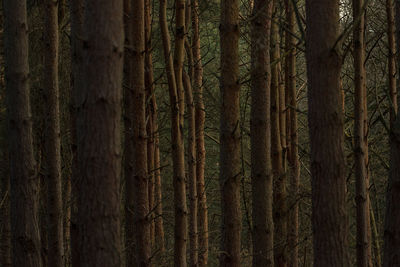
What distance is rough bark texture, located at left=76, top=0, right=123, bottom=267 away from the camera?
3086 millimetres

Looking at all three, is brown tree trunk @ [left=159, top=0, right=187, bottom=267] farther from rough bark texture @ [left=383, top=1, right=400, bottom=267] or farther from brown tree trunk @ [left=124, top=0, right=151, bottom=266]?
rough bark texture @ [left=383, top=1, right=400, bottom=267]

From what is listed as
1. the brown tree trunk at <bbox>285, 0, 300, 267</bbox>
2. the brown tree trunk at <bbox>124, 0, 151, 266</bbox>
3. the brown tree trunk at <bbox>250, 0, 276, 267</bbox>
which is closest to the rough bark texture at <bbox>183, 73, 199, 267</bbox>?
the brown tree trunk at <bbox>285, 0, 300, 267</bbox>

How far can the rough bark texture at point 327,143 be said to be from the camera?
3.12 meters

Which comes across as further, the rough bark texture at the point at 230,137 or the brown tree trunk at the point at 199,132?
the brown tree trunk at the point at 199,132

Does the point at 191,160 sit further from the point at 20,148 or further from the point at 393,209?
the point at 393,209

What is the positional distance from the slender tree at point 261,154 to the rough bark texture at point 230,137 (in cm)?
18

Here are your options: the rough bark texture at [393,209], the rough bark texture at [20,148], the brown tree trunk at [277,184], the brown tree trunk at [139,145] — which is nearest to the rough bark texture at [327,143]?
the rough bark texture at [393,209]

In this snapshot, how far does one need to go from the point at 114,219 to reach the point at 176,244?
338cm

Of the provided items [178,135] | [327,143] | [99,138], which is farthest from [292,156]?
[99,138]

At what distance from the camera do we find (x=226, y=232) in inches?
192

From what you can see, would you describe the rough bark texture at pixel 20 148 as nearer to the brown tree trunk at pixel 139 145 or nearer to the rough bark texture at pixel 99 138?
the brown tree trunk at pixel 139 145

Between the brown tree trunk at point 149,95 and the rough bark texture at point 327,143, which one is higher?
the brown tree trunk at point 149,95

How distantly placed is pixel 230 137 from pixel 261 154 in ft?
1.07

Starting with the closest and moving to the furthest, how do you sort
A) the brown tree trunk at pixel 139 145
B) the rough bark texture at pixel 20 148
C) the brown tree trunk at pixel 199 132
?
the rough bark texture at pixel 20 148
the brown tree trunk at pixel 139 145
the brown tree trunk at pixel 199 132
